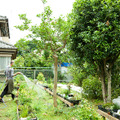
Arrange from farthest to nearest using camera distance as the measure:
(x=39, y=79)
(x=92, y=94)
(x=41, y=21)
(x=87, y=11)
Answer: (x=39, y=79) < (x=92, y=94) < (x=87, y=11) < (x=41, y=21)

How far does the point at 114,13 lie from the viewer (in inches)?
233

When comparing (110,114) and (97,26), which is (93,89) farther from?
(97,26)

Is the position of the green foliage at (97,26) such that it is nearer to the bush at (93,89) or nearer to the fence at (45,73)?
the bush at (93,89)

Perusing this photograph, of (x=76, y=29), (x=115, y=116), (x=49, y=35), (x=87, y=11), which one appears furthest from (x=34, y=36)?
(x=115, y=116)

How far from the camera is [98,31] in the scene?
5.93m

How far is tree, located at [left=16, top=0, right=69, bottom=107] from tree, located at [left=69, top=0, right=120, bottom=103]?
71cm

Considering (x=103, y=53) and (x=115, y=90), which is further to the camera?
(x=115, y=90)

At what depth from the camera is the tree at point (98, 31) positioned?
5.96 m

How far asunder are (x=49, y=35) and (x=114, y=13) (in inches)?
107

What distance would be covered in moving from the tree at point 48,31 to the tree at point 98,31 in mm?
A: 707

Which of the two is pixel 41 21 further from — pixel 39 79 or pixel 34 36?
pixel 39 79

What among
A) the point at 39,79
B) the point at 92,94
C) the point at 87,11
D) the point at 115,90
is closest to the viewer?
the point at 87,11

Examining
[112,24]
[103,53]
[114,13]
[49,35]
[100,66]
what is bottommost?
[100,66]

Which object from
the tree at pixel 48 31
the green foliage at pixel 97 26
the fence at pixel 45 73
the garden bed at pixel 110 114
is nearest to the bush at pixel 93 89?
the green foliage at pixel 97 26
